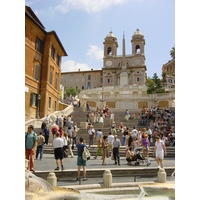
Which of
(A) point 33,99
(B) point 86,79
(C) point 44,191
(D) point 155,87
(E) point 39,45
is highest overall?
(B) point 86,79

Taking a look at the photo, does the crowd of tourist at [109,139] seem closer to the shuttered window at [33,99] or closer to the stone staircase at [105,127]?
the stone staircase at [105,127]

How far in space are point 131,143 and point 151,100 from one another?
25.7m

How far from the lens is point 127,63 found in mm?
78812

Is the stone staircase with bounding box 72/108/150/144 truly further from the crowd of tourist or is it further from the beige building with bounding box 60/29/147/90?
the beige building with bounding box 60/29/147/90

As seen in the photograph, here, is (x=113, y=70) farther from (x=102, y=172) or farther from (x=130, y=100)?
(x=102, y=172)

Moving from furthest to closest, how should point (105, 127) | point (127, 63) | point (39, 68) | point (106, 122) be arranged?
1. point (127, 63)
2. point (39, 68)
3. point (106, 122)
4. point (105, 127)

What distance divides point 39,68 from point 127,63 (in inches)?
2259

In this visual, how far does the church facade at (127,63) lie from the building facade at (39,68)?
4943 centimetres

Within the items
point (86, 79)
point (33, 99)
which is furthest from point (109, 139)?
point (86, 79)

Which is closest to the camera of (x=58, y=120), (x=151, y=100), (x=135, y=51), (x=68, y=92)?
(x=58, y=120)

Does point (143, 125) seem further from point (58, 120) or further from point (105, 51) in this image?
point (105, 51)
